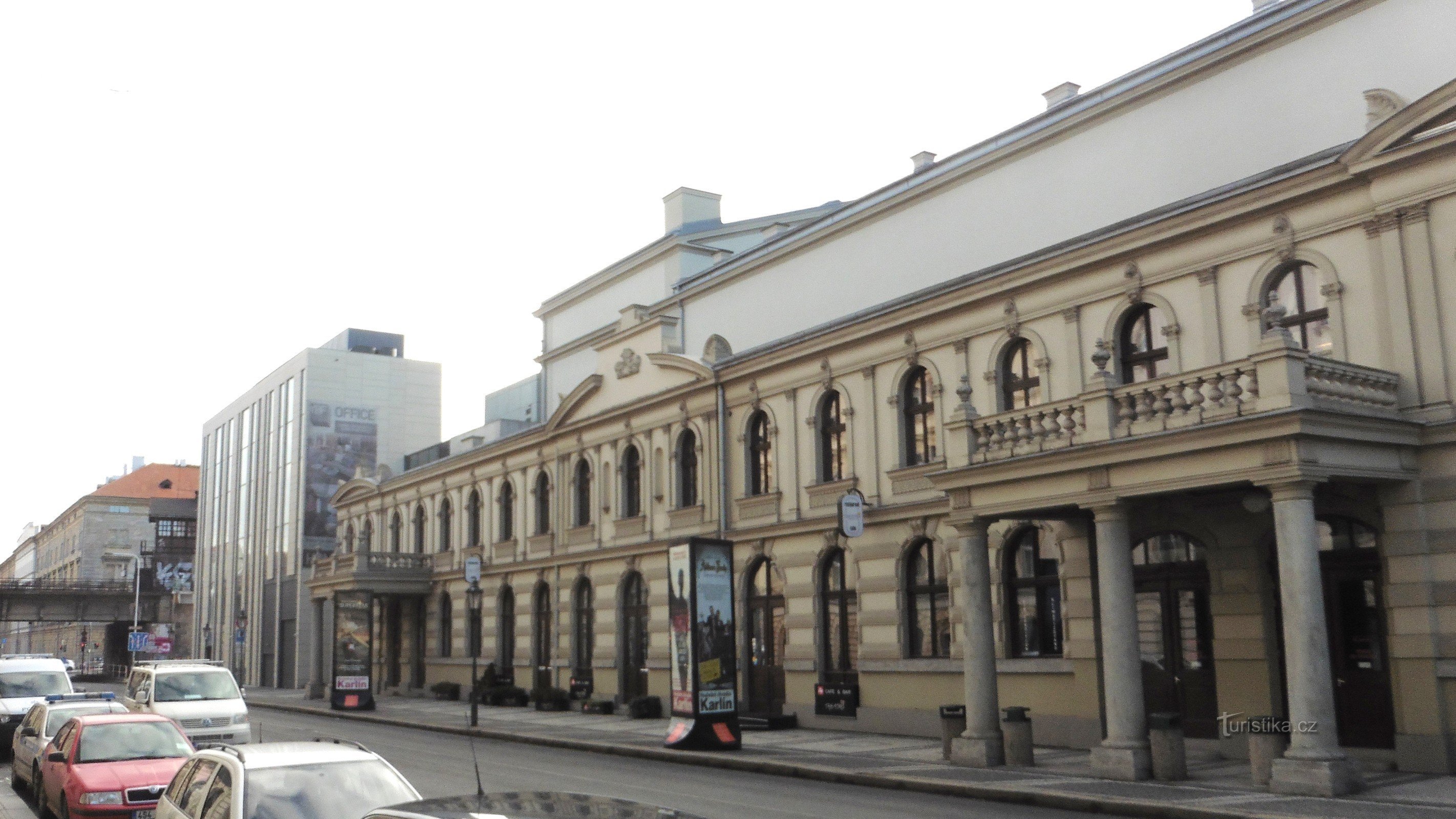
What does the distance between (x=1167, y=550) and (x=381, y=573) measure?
34.1 metres

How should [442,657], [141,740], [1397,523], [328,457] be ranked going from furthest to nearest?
[328,457]
[442,657]
[1397,523]
[141,740]

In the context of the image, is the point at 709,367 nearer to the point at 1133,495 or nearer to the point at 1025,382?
the point at 1025,382

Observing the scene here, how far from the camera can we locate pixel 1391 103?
19.3 m

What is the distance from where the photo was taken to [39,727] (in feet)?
63.5

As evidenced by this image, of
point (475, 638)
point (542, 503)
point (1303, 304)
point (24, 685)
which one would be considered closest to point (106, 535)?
point (542, 503)

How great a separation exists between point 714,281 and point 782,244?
3.00 metres

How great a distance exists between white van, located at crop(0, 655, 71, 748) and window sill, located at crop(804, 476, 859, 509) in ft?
56.4

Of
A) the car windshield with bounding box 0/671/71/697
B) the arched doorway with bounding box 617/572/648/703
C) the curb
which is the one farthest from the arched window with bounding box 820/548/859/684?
the car windshield with bounding box 0/671/71/697

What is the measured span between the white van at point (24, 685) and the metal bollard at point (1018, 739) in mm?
19612

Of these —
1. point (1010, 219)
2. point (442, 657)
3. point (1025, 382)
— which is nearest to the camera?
point (1025, 382)

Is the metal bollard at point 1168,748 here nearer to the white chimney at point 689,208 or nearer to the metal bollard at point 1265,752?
the metal bollard at point 1265,752

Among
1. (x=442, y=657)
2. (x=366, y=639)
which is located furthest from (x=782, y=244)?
(x=442, y=657)

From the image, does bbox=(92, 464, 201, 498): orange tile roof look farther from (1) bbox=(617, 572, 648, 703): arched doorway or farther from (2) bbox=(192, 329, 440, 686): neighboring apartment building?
(1) bbox=(617, 572, 648, 703): arched doorway

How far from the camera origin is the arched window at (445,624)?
160 feet
